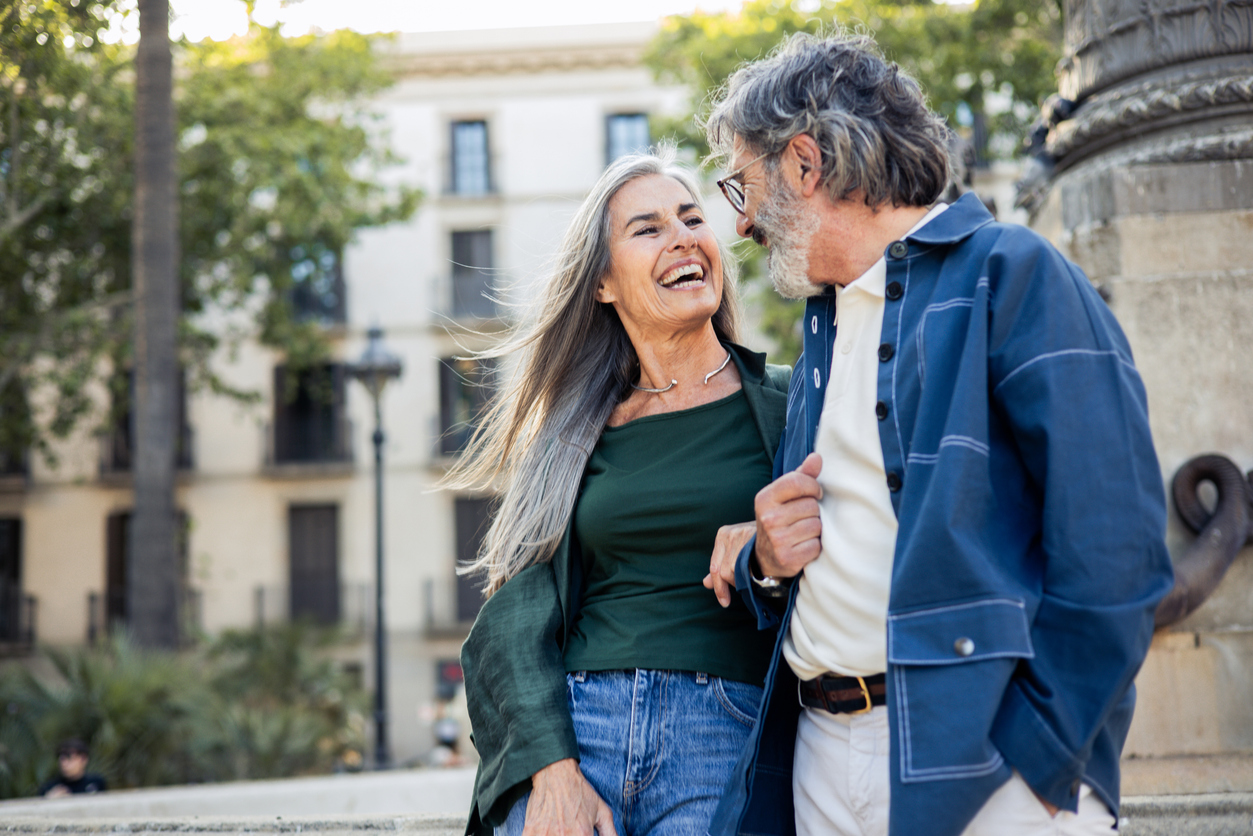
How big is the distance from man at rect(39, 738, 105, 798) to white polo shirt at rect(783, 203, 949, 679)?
23.5 feet

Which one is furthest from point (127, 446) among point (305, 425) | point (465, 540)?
point (465, 540)

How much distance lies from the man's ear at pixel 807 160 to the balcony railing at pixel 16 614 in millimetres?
26458

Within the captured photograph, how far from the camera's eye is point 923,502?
1.64 m

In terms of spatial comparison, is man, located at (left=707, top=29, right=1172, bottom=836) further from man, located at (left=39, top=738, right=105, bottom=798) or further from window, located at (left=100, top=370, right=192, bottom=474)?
window, located at (left=100, top=370, right=192, bottom=474)

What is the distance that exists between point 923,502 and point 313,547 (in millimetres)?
24818

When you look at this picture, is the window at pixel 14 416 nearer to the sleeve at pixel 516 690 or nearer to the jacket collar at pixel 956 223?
the sleeve at pixel 516 690

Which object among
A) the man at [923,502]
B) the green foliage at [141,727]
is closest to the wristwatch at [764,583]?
the man at [923,502]

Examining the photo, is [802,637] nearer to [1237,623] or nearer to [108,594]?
[1237,623]

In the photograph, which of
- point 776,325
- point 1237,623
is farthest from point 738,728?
point 776,325

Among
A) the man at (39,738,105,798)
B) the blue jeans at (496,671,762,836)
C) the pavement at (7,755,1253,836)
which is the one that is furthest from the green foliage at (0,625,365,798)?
the blue jeans at (496,671,762,836)

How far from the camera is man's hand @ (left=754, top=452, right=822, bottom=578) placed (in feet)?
6.15

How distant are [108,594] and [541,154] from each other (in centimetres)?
1419

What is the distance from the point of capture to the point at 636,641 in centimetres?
237

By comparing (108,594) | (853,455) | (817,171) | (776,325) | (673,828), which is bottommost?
(108,594)
